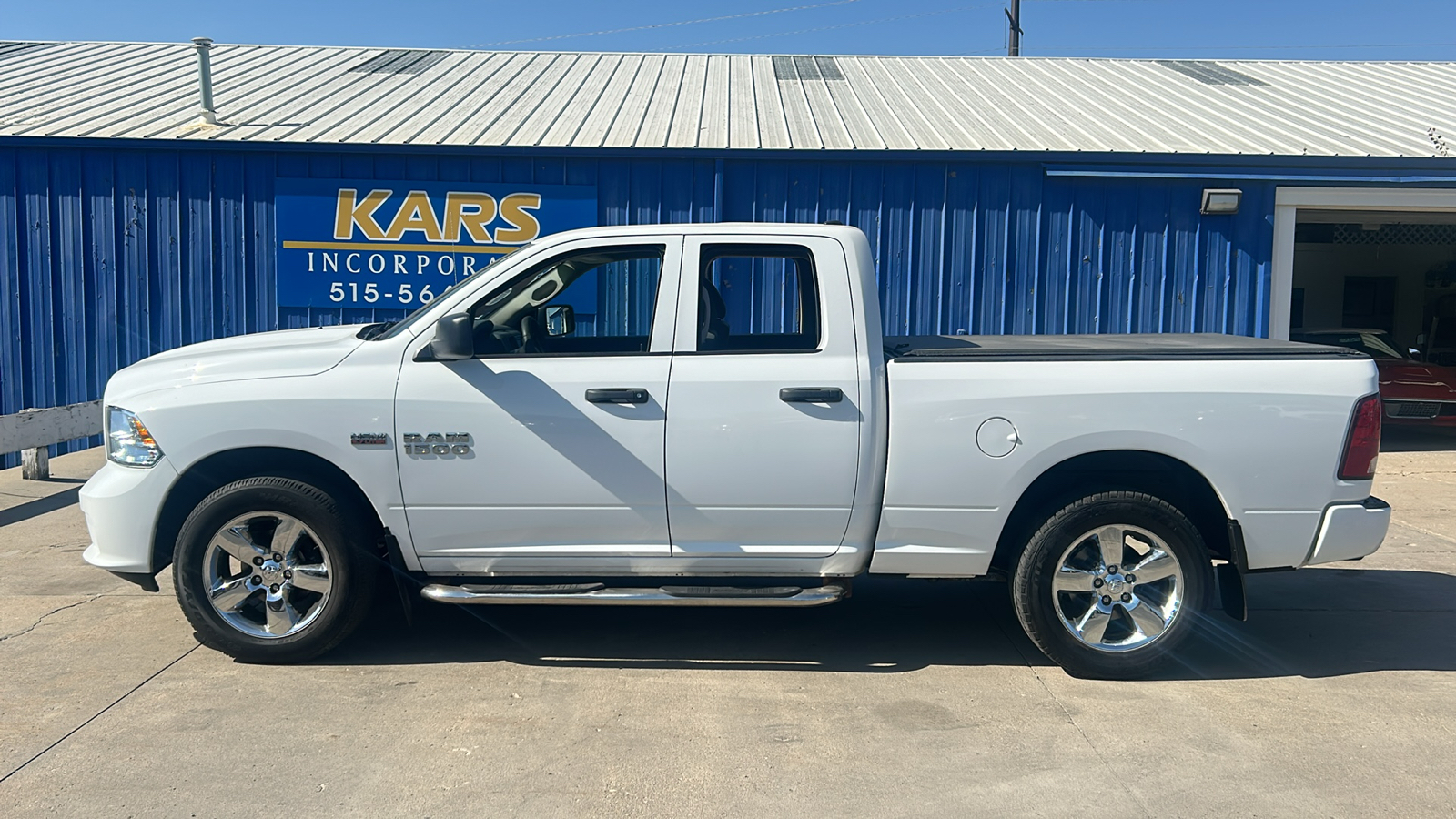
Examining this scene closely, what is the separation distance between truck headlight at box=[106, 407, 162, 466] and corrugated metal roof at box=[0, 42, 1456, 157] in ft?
20.2

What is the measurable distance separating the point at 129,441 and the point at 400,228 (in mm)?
6110

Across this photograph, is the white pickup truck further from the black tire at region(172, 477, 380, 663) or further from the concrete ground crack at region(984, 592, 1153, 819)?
the concrete ground crack at region(984, 592, 1153, 819)

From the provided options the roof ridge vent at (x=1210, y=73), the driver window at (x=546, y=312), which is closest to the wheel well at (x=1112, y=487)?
the driver window at (x=546, y=312)

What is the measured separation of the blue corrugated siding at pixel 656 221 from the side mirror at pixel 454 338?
20.3 ft

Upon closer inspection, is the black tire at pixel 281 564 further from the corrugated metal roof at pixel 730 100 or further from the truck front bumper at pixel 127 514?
the corrugated metal roof at pixel 730 100

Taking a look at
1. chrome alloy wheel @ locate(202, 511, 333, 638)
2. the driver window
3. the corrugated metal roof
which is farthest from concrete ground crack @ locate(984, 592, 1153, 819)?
the corrugated metal roof

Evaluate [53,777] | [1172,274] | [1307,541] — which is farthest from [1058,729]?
[1172,274]

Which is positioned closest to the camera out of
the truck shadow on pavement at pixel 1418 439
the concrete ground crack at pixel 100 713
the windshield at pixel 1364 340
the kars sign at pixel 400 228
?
the concrete ground crack at pixel 100 713

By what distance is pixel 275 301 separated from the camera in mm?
10445

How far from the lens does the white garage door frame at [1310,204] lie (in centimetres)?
1071

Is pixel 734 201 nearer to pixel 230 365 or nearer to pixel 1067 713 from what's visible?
pixel 230 365

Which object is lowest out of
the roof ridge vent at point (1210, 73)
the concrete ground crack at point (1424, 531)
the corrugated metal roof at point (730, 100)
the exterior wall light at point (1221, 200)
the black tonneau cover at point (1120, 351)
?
the concrete ground crack at point (1424, 531)

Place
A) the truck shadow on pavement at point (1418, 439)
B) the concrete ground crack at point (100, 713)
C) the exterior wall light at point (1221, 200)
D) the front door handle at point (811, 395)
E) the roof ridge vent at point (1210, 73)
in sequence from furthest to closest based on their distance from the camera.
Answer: the roof ridge vent at point (1210, 73), the truck shadow on pavement at point (1418, 439), the exterior wall light at point (1221, 200), the front door handle at point (811, 395), the concrete ground crack at point (100, 713)

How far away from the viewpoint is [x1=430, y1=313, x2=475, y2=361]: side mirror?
169 inches
